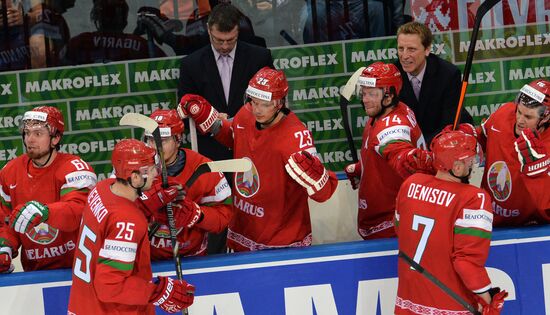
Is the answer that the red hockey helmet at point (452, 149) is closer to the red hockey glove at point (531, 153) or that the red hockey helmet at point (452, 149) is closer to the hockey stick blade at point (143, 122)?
the red hockey glove at point (531, 153)

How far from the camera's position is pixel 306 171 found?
15.3 ft

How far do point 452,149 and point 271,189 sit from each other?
986 millimetres

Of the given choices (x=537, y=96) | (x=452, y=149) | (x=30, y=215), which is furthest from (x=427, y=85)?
(x=30, y=215)

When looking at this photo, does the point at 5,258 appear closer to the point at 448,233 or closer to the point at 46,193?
the point at 46,193

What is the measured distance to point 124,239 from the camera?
403cm

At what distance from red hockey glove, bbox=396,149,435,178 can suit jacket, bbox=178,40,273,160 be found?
4.85 feet

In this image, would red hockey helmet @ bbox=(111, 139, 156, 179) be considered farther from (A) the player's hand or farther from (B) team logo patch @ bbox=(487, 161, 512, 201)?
(B) team logo patch @ bbox=(487, 161, 512, 201)

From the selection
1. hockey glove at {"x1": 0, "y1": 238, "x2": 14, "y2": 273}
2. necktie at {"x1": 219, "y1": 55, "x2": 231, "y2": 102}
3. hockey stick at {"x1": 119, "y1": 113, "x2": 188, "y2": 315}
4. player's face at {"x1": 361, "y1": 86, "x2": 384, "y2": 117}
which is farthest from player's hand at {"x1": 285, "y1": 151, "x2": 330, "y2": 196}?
necktie at {"x1": 219, "y1": 55, "x2": 231, "y2": 102}

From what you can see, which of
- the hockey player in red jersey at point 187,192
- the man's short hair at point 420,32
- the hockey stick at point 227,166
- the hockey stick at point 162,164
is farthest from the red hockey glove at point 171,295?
the man's short hair at point 420,32

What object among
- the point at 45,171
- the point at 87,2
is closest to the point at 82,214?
the point at 45,171

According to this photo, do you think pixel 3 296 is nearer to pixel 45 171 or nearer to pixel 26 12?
pixel 45 171

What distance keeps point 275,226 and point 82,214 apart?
2.95 ft

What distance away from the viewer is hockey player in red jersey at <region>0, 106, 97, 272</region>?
4746 mm

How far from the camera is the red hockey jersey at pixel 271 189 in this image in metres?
4.86
